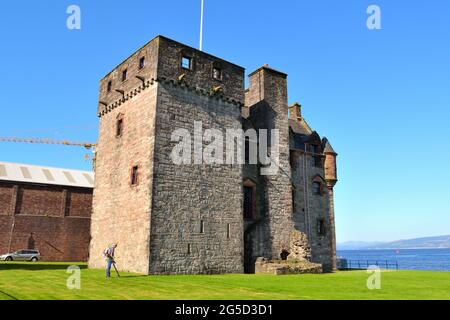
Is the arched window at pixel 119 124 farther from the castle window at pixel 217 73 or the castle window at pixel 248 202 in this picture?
the castle window at pixel 248 202

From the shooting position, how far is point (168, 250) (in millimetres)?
21516

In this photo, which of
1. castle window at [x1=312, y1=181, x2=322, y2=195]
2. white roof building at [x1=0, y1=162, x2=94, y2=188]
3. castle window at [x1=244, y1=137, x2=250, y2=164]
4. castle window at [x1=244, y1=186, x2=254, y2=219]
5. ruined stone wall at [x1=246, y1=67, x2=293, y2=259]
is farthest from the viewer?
white roof building at [x1=0, y1=162, x2=94, y2=188]

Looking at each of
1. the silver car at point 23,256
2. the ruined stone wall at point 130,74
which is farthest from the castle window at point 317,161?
the silver car at point 23,256

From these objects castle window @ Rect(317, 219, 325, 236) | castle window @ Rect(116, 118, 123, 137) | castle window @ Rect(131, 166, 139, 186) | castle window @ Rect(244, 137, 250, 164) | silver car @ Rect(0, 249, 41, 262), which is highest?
castle window @ Rect(116, 118, 123, 137)

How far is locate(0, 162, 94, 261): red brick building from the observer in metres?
40.4

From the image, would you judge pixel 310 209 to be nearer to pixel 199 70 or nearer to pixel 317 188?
pixel 317 188

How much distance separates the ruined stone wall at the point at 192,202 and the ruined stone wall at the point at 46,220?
24791 millimetres

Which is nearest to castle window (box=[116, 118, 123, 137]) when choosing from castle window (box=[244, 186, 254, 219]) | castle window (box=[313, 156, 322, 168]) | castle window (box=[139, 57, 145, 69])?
castle window (box=[139, 57, 145, 69])

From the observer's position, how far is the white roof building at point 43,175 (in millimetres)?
42750

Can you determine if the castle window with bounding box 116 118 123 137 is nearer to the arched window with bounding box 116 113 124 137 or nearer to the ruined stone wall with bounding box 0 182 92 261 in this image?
the arched window with bounding box 116 113 124 137

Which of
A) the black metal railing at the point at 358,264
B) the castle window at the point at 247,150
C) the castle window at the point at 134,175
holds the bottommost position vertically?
the black metal railing at the point at 358,264

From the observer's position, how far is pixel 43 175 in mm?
45312

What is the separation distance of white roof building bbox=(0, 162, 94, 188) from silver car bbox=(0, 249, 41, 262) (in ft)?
24.9
